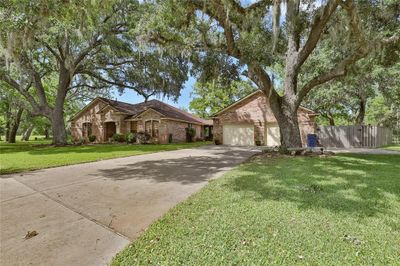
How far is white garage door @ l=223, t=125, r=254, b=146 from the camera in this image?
1986 centimetres

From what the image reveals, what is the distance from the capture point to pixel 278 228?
9.93 ft

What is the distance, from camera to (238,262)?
7.63 ft

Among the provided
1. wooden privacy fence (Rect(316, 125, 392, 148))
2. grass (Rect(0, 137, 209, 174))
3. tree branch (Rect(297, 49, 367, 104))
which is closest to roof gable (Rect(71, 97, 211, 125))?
grass (Rect(0, 137, 209, 174))

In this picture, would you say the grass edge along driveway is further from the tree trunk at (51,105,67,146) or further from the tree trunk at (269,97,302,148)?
the tree trunk at (269,97,302,148)

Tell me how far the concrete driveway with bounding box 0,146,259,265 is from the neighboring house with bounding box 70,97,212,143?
47.2 feet

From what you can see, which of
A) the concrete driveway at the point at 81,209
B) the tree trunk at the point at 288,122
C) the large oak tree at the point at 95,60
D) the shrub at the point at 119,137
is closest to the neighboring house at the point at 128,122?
the shrub at the point at 119,137

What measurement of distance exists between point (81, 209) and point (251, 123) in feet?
56.2

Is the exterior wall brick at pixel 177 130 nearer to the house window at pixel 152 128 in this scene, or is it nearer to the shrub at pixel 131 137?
the house window at pixel 152 128

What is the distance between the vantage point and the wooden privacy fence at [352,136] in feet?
54.0

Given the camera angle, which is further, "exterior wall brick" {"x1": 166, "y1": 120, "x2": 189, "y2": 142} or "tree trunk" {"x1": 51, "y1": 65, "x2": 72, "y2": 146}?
"exterior wall brick" {"x1": 166, "y1": 120, "x2": 189, "y2": 142}

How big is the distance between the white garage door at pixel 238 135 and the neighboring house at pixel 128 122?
504 centimetres

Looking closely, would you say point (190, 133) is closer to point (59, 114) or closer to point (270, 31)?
point (59, 114)

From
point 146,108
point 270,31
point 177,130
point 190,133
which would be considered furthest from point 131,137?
point 270,31

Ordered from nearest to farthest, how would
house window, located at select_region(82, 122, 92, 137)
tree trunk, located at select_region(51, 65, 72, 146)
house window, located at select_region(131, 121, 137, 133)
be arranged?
1. tree trunk, located at select_region(51, 65, 72, 146)
2. house window, located at select_region(131, 121, 137, 133)
3. house window, located at select_region(82, 122, 92, 137)
